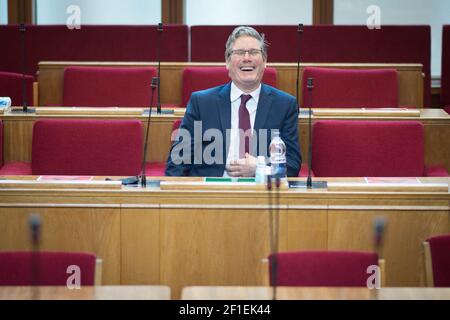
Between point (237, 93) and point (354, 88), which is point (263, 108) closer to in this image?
point (237, 93)

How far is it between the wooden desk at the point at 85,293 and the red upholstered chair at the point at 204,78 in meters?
3.47

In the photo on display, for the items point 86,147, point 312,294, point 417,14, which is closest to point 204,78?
point 86,147

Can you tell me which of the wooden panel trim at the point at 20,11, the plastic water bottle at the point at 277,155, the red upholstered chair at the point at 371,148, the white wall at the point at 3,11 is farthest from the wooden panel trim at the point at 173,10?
the plastic water bottle at the point at 277,155

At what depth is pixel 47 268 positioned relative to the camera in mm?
2947

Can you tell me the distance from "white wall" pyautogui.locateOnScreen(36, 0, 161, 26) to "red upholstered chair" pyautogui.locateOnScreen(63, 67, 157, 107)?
2.36m

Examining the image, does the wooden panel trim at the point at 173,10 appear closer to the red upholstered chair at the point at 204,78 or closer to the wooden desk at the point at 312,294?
the red upholstered chair at the point at 204,78

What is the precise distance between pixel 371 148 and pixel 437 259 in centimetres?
189

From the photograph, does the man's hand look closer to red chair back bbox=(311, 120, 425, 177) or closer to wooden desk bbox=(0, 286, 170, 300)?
red chair back bbox=(311, 120, 425, 177)

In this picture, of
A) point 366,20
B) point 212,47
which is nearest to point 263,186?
point 212,47

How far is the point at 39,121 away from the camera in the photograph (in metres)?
5.01

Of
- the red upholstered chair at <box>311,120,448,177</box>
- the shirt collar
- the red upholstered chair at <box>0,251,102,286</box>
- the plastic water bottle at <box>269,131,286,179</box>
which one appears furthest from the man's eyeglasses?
the red upholstered chair at <box>0,251,102,286</box>

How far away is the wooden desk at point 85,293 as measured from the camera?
2701 mm

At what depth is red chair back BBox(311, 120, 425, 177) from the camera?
498 centimetres

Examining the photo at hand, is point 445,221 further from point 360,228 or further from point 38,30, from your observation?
point 38,30
